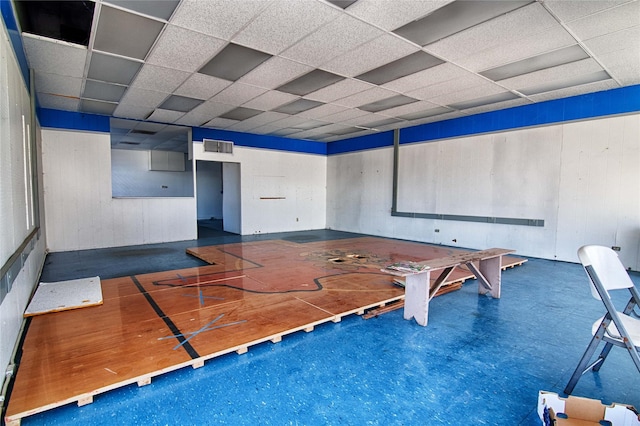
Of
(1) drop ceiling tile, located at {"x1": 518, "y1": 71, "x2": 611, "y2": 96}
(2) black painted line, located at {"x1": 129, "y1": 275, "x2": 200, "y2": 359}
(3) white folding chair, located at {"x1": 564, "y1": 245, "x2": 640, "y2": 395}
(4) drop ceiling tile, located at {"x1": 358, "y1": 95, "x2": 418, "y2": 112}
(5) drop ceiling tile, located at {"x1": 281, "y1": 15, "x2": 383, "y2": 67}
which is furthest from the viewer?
(4) drop ceiling tile, located at {"x1": 358, "y1": 95, "x2": 418, "y2": 112}

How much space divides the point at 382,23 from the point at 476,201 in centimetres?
528

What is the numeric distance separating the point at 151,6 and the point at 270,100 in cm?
318

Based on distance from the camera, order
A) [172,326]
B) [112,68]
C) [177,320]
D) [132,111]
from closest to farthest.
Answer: [172,326], [177,320], [112,68], [132,111]

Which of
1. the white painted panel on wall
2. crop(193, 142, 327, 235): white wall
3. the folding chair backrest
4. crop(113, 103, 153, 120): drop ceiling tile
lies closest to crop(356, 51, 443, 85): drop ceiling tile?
the folding chair backrest

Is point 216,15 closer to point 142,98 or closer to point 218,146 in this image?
point 142,98

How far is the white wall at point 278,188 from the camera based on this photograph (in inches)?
374

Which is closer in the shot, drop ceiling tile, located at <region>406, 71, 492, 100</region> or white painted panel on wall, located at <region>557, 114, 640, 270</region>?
drop ceiling tile, located at <region>406, 71, 492, 100</region>

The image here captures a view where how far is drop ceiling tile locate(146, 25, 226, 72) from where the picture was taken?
362 cm

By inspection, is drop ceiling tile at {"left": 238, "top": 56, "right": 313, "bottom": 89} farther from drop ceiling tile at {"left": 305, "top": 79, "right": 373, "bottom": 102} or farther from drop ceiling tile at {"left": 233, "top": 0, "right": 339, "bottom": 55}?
→ drop ceiling tile at {"left": 305, "top": 79, "right": 373, "bottom": 102}

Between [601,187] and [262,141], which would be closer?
[601,187]

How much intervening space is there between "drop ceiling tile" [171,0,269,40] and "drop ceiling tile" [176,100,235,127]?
2944 mm

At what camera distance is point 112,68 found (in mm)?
4562

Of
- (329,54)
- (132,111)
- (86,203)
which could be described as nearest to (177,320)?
(329,54)

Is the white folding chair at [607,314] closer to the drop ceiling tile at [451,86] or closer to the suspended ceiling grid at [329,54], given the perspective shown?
the suspended ceiling grid at [329,54]
